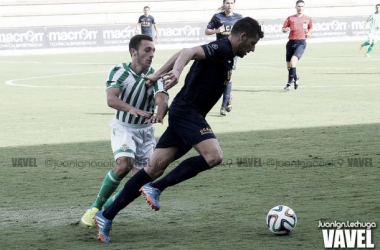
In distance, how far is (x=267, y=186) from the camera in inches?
357

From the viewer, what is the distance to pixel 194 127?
Answer: 6902 mm

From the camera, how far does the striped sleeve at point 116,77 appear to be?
23.8 feet

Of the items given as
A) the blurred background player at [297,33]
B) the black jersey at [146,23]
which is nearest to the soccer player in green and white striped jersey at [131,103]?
the blurred background player at [297,33]

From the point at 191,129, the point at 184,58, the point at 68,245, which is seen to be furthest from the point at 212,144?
the point at 68,245

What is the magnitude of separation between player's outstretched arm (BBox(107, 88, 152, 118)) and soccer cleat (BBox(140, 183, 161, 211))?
1.99 feet

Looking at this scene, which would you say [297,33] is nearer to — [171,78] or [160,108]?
[160,108]

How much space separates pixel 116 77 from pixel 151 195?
116cm

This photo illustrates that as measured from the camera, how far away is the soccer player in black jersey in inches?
269

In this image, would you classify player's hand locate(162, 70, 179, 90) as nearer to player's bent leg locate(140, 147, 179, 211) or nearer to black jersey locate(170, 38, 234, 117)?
black jersey locate(170, 38, 234, 117)

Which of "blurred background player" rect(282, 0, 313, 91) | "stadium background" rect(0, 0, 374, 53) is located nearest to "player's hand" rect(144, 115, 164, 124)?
"blurred background player" rect(282, 0, 313, 91)

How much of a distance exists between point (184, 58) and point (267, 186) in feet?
9.57

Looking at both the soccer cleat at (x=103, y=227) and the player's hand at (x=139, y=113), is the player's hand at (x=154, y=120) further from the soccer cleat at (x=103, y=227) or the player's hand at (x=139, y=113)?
the soccer cleat at (x=103, y=227)

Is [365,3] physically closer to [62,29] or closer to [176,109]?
[62,29]

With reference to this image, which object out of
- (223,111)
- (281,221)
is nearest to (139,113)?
(281,221)
